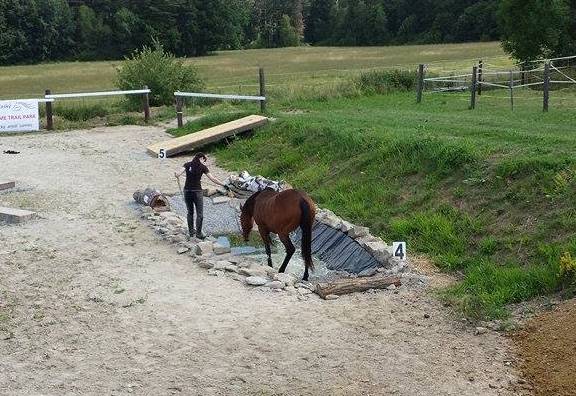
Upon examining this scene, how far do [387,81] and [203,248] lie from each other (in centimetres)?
2245

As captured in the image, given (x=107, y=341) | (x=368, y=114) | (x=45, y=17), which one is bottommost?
(x=107, y=341)

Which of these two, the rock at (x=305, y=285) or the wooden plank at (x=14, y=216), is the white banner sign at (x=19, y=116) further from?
the rock at (x=305, y=285)

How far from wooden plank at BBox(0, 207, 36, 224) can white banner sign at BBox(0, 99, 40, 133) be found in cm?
1250

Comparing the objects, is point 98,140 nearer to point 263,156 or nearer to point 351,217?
point 263,156

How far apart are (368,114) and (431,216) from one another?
9824 mm

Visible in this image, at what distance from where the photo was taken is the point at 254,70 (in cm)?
6494

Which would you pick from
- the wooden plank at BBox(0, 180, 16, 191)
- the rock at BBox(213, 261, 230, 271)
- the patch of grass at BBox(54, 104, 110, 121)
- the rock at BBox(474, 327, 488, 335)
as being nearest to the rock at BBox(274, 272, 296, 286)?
the rock at BBox(213, 261, 230, 271)

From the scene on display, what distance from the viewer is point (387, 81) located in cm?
3188

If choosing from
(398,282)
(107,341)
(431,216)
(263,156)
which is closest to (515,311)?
(398,282)

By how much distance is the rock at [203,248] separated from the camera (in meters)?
11.0

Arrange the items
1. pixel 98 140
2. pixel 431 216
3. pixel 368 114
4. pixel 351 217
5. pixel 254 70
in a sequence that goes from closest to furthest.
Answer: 1. pixel 431 216
2. pixel 351 217
3. pixel 368 114
4. pixel 98 140
5. pixel 254 70

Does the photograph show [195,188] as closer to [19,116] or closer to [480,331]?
[480,331]

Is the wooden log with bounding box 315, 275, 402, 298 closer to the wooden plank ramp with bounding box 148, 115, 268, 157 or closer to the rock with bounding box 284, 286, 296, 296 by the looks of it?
the rock with bounding box 284, 286, 296, 296

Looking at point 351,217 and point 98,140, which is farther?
point 98,140
